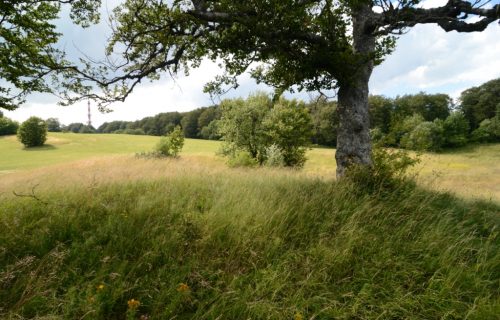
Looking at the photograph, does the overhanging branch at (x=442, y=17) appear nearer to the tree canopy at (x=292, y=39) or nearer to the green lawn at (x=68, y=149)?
the tree canopy at (x=292, y=39)

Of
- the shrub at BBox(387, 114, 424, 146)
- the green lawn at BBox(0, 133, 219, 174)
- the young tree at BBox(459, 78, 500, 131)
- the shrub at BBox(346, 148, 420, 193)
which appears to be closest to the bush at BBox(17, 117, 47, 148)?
the green lawn at BBox(0, 133, 219, 174)

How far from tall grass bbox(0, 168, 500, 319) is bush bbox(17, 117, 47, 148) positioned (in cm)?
6448

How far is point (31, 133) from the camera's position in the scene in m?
56.9

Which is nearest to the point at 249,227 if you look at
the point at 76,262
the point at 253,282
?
the point at 253,282

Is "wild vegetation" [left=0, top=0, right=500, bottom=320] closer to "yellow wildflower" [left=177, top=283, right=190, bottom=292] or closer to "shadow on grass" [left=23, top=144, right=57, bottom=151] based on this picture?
"yellow wildflower" [left=177, top=283, right=190, bottom=292]

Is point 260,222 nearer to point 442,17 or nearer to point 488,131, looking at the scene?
point 442,17

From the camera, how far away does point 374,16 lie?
712 centimetres

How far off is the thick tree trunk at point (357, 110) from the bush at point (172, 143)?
33.2 metres

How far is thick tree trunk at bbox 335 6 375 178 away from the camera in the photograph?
7.06m

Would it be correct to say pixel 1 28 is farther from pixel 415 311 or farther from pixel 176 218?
pixel 415 311

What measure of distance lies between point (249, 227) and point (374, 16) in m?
6.18

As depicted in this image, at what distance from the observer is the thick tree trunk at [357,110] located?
7.06 metres

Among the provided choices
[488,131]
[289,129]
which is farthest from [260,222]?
[488,131]

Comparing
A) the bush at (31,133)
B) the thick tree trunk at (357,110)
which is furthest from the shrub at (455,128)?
the bush at (31,133)
